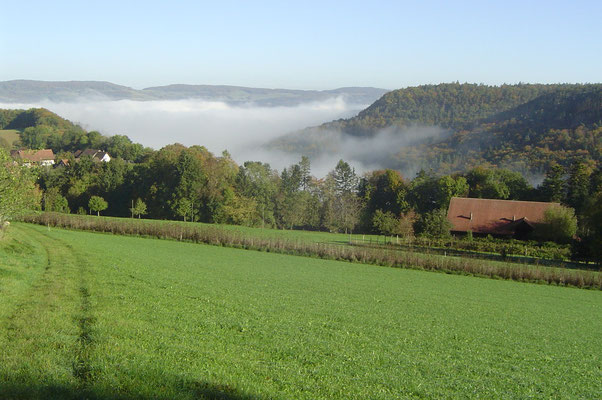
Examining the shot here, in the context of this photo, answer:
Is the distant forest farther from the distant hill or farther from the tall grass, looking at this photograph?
the tall grass

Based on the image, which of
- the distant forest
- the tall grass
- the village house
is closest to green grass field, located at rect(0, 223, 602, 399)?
the tall grass

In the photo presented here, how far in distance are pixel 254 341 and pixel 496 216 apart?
215 ft

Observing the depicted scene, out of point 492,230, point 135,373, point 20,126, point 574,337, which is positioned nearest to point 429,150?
point 492,230

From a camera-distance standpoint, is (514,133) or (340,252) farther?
(514,133)

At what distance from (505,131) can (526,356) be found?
14858cm

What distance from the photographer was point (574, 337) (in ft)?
57.2

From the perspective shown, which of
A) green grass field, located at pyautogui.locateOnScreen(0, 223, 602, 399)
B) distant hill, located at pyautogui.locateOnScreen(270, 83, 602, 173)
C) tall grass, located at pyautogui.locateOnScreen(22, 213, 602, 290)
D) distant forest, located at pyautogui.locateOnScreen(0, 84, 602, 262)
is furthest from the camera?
distant hill, located at pyautogui.locateOnScreen(270, 83, 602, 173)

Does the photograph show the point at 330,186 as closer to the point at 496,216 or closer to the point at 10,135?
the point at 496,216

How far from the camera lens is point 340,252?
43.9 metres

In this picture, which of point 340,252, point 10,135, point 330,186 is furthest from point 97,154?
point 340,252

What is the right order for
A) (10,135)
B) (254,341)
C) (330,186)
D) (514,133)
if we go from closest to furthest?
(254,341)
(330,186)
(514,133)
(10,135)

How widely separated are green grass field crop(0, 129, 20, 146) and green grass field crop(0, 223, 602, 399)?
14144 cm

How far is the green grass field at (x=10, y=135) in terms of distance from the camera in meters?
145

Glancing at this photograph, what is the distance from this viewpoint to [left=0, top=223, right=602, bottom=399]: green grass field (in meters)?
8.20
